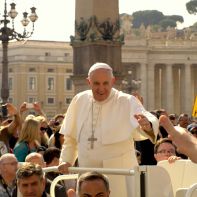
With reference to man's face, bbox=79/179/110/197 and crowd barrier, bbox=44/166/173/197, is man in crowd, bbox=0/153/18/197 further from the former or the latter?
man's face, bbox=79/179/110/197

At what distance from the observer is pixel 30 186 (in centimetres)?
546

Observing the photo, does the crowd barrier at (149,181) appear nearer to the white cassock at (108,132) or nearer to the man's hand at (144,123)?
the man's hand at (144,123)

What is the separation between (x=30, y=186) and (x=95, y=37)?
14671mm

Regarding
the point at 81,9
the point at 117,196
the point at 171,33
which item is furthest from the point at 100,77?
the point at 171,33

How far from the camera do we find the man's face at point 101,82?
636cm

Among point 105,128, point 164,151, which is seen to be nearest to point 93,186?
point 105,128

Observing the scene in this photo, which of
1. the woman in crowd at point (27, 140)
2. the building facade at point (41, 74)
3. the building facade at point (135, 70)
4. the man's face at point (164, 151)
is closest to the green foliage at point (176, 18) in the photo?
the building facade at point (135, 70)

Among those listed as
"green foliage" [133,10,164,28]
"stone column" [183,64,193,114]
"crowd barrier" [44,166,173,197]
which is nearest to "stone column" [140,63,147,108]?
"stone column" [183,64,193,114]

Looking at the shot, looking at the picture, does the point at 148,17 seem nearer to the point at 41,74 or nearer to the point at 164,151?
the point at 41,74

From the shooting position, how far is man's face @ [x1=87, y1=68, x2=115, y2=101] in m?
6.36

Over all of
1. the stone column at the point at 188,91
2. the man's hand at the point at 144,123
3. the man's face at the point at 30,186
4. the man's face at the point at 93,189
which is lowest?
the stone column at the point at 188,91

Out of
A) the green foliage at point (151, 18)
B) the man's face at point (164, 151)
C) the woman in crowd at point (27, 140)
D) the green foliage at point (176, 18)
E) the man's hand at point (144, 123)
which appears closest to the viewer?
the man's hand at point (144, 123)

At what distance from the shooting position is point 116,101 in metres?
6.67

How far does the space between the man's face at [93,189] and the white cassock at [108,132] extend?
5.45 feet
